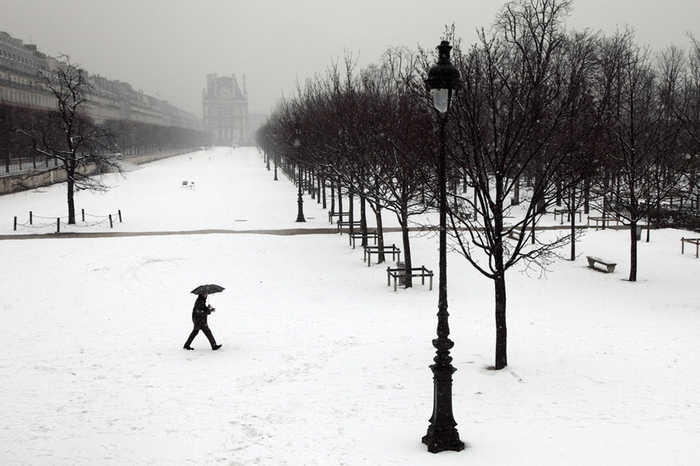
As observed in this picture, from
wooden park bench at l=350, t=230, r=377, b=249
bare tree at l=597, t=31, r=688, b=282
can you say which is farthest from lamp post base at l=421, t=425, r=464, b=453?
wooden park bench at l=350, t=230, r=377, b=249


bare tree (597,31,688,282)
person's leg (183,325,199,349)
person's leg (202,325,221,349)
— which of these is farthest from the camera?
bare tree (597,31,688,282)

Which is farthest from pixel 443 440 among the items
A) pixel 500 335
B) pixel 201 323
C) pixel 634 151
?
pixel 634 151

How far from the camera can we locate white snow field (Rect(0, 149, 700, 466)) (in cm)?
970

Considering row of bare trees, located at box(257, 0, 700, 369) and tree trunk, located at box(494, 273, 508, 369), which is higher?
row of bare trees, located at box(257, 0, 700, 369)

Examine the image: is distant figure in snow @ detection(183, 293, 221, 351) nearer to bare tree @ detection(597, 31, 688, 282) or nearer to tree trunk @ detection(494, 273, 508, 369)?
tree trunk @ detection(494, 273, 508, 369)

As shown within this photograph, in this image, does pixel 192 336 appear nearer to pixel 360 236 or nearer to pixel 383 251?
pixel 383 251

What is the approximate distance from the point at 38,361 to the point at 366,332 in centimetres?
779

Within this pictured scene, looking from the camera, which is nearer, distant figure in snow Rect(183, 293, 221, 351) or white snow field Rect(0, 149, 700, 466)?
white snow field Rect(0, 149, 700, 466)

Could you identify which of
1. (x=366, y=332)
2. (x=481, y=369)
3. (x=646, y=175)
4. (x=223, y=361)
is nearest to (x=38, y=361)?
(x=223, y=361)

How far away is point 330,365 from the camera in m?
13.6

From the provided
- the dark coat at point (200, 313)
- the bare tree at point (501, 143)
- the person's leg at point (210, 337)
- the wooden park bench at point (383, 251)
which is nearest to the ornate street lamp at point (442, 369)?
the bare tree at point (501, 143)

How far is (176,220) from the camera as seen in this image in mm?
40125

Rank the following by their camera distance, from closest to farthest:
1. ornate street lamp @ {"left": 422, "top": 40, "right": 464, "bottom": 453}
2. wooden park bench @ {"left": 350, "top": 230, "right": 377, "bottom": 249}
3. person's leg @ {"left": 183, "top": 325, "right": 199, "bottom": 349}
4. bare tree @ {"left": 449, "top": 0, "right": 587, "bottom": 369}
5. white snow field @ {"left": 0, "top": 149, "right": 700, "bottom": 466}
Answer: ornate street lamp @ {"left": 422, "top": 40, "right": 464, "bottom": 453} < white snow field @ {"left": 0, "top": 149, "right": 700, "bottom": 466} < bare tree @ {"left": 449, "top": 0, "right": 587, "bottom": 369} < person's leg @ {"left": 183, "top": 325, "right": 199, "bottom": 349} < wooden park bench @ {"left": 350, "top": 230, "right": 377, "bottom": 249}

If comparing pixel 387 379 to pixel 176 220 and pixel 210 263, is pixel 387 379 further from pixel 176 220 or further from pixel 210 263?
pixel 176 220
